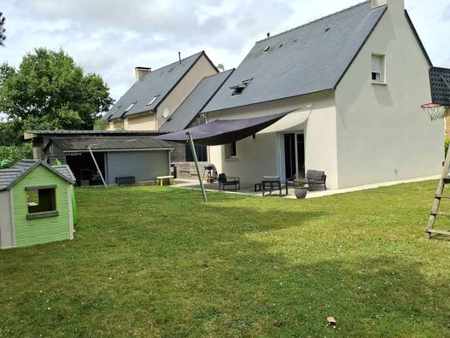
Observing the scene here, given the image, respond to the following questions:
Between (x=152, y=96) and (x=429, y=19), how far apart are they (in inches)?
721

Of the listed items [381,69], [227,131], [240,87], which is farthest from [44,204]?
[381,69]

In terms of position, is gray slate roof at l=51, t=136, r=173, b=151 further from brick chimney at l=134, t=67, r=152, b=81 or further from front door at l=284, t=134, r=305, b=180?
brick chimney at l=134, t=67, r=152, b=81

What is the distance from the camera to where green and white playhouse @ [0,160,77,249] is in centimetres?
679

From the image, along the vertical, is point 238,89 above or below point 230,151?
above

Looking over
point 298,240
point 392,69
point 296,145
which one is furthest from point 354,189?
point 298,240

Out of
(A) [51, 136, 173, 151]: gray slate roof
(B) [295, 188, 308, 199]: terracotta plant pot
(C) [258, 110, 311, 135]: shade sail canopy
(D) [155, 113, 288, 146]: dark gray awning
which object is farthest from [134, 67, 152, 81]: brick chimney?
(B) [295, 188, 308, 199]: terracotta plant pot

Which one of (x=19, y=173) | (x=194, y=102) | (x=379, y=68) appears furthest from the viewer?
(x=194, y=102)

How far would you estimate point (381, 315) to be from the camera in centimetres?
377

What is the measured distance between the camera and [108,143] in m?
20.7

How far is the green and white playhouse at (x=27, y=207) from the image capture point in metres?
6.79

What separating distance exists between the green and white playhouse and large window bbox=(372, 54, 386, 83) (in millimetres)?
12461

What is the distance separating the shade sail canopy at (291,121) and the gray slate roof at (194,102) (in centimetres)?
865

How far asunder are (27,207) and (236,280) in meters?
4.19

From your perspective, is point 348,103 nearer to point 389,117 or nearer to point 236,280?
point 389,117
